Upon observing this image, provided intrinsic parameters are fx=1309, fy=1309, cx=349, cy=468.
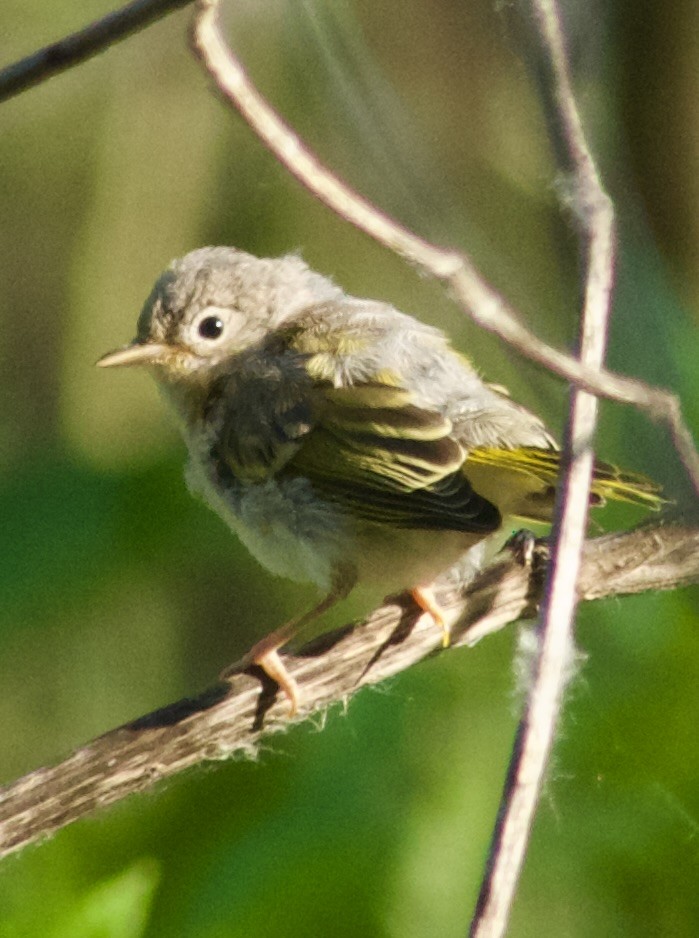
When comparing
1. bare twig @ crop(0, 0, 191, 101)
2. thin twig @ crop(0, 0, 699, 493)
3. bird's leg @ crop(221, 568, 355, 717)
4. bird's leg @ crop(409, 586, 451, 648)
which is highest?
bare twig @ crop(0, 0, 191, 101)

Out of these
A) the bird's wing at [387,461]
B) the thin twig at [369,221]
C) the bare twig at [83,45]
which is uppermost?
the bare twig at [83,45]

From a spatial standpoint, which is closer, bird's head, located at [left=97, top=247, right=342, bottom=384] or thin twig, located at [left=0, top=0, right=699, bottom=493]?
thin twig, located at [left=0, top=0, right=699, bottom=493]

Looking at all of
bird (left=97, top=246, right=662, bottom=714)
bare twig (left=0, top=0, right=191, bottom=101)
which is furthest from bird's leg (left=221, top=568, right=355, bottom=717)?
bare twig (left=0, top=0, right=191, bottom=101)

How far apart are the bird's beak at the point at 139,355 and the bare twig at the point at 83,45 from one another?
5.29 ft

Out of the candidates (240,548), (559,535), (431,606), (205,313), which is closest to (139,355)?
(205,313)

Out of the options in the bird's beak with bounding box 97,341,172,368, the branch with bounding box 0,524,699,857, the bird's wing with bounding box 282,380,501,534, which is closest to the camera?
the branch with bounding box 0,524,699,857

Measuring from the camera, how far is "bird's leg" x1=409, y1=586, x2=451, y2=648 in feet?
7.90

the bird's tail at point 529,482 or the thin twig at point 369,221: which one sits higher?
the thin twig at point 369,221

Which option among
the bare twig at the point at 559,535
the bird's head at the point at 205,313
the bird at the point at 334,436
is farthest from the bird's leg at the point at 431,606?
the bare twig at the point at 559,535

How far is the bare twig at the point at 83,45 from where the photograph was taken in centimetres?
95

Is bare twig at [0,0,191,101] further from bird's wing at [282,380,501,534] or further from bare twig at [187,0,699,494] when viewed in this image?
bird's wing at [282,380,501,534]

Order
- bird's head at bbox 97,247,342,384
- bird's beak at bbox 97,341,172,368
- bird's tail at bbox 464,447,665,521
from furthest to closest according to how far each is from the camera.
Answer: bird's head at bbox 97,247,342,384 → bird's beak at bbox 97,341,172,368 → bird's tail at bbox 464,447,665,521

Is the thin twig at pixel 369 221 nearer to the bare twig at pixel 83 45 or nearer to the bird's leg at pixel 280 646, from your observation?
the bare twig at pixel 83 45

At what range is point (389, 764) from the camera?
217 cm
